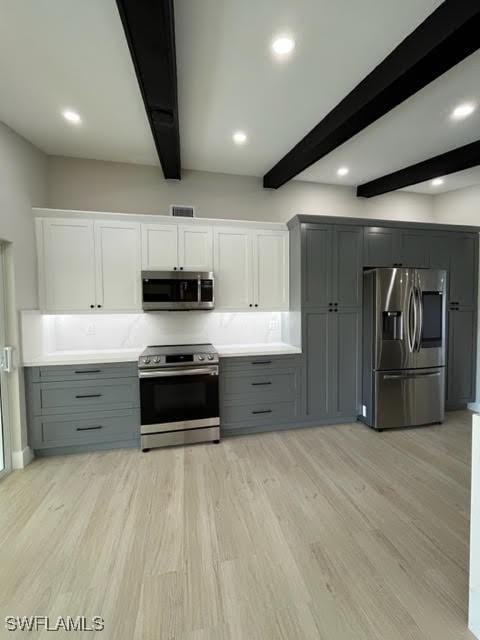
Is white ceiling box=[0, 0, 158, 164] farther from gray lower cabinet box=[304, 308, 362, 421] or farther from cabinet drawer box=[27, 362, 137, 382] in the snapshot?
gray lower cabinet box=[304, 308, 362, 421]

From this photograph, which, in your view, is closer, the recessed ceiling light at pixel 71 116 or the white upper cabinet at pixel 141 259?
the recessed ceiling light at pixel 71 116

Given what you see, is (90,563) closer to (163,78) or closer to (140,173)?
(163,78)

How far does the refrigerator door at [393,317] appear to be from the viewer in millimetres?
3250

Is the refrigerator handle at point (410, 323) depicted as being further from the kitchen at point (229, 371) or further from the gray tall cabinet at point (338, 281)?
the gray tall cabinet at point (338, 281)

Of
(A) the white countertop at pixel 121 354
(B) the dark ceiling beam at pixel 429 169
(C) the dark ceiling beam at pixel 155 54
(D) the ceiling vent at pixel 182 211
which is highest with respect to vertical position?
(B) the dark ceiling beam at pixel 429 169

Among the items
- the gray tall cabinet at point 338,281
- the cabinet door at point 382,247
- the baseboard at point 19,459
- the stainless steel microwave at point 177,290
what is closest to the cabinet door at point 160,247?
the stainless steel microwave at point 177,290

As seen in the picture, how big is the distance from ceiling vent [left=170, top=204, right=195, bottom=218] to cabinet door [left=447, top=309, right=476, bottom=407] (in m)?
3.64

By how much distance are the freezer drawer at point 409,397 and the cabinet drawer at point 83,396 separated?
2.75 meters

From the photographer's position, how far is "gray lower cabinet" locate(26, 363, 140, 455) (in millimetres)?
2758

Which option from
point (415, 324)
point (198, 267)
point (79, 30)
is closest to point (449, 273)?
point (415, 324)

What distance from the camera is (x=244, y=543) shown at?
69.5 inches

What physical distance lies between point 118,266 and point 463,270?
4.41 meters

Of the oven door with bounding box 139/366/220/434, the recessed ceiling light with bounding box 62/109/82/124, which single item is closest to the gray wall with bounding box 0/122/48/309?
the recessed ceiling light with bounding box 62/109/82/124

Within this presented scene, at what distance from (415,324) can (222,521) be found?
2.88 metres
